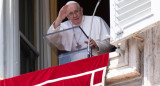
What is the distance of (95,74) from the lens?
8.08 meters

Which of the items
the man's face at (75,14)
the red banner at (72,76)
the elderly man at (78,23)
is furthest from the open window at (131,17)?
the man's face at (75,14)

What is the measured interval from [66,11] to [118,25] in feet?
4.58

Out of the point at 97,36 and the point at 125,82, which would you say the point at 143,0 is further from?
the point at 97,36

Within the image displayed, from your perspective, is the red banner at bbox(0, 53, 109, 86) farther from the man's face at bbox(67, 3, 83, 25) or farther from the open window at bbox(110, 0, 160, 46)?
the man's face at bbox(67, 3, 83, 25)

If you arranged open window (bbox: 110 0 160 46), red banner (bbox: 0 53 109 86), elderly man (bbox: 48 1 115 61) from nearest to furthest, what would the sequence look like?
1. open window (bbox: 110 0 160 46)
2. red banner (bbox: 0 53 109 86)
3. elderly man (bbox: 48 1 115 61)

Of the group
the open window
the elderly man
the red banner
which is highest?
the open window

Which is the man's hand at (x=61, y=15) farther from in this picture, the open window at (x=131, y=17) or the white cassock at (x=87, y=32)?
the open window at (x=131, y=17)

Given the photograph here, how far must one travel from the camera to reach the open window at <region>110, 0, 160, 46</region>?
300 inches

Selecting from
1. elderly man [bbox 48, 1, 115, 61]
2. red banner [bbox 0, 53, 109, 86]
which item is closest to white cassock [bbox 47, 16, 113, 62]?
elderly man [bbox 48, 1, 115, 61]

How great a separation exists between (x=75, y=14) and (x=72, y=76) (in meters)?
1.25

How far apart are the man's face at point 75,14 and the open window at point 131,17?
1.19 metres

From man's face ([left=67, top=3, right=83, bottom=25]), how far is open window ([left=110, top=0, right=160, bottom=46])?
1.19 metres

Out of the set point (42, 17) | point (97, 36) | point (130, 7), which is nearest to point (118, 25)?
point (130, 7)

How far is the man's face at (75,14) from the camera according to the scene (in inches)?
365
